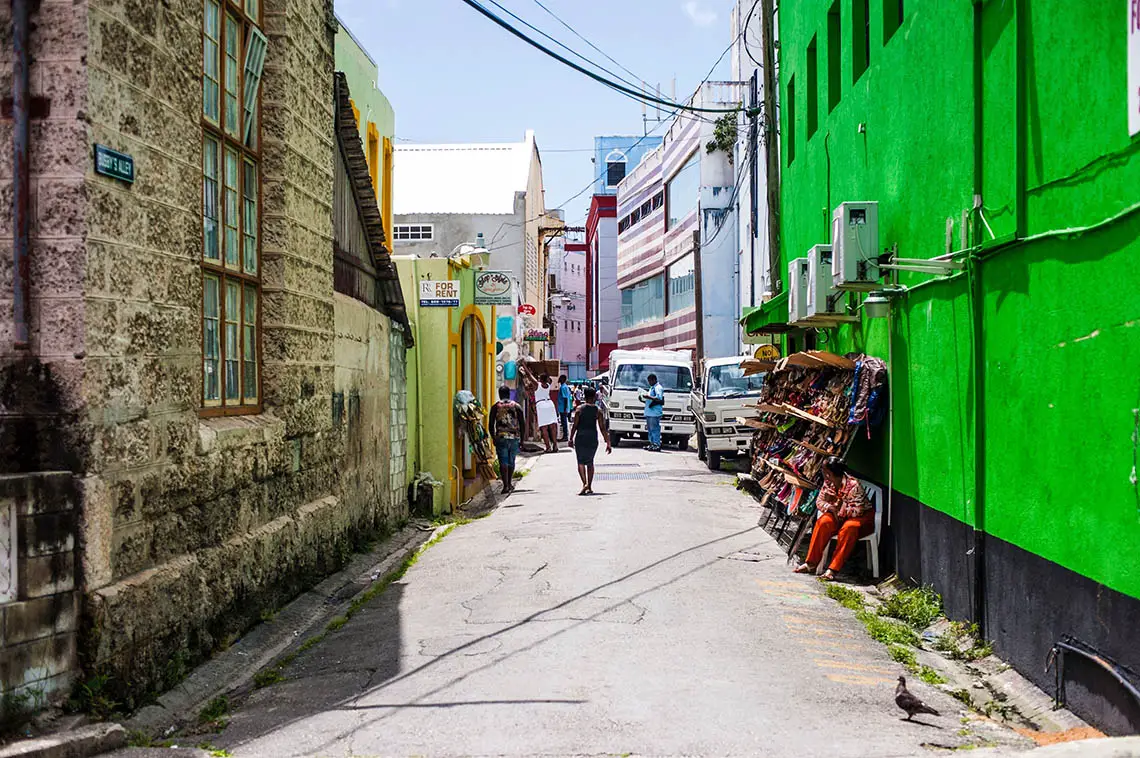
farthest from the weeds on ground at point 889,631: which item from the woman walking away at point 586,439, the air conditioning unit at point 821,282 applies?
the woman walking away at point 586,439

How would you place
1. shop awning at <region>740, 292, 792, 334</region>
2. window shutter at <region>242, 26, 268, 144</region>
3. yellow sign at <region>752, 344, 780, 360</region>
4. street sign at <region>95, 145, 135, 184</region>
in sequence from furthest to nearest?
yellow sign at <region>752, 344, 780, 360</region> < shop awning at <region>740, 292, 792, 334</region> < window shutter at <region>242, 26, 268, 144</region> < street sign at <region>95, 145, 135, 184</region>

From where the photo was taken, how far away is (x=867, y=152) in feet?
41.5

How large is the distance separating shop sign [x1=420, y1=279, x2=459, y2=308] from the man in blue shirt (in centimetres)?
1234

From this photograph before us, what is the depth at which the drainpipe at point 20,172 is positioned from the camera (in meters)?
6.42

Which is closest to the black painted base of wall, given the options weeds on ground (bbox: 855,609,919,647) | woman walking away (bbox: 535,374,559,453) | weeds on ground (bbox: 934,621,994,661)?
weeds on ground (bbox: 934,621,994,661)

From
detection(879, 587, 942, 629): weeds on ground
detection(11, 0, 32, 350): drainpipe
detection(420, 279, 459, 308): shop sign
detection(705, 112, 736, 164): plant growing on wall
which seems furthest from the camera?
detection(705, 112, 736, 164): plant growing on wall

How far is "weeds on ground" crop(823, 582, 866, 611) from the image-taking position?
10594 mm

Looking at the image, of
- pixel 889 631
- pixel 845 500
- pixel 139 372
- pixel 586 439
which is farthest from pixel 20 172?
pixel 586 439

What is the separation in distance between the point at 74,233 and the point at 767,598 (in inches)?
256

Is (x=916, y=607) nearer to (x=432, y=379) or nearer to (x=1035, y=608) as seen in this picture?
(x=1035, y=608)

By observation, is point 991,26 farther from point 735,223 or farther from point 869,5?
point 735,223

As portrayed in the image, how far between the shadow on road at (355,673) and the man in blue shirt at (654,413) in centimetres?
1918

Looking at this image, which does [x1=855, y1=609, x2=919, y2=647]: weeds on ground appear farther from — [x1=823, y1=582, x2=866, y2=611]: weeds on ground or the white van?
the white van

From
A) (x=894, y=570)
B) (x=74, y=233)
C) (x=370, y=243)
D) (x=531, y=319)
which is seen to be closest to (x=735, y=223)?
(x=531, y=319)
